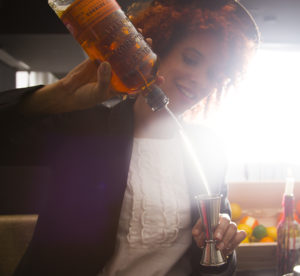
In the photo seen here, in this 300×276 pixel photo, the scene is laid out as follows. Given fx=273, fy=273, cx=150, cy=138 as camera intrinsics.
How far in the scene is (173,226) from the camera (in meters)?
0.86

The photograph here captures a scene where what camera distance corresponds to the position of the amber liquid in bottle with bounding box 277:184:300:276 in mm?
853

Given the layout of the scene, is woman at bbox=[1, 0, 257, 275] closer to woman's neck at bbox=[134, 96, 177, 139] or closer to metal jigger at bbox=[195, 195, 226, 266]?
woman's neck at bbox=[134, 96, 177, 139]

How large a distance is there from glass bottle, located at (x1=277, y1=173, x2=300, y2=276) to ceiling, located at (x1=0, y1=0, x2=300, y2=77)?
143 cm

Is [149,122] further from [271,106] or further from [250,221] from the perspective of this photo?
[271,106]

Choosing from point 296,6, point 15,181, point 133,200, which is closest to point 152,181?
point 133,200

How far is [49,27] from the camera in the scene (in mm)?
1835

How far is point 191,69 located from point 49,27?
4.59ft

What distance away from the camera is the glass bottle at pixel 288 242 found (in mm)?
849

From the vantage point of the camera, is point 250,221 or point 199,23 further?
point 250,221

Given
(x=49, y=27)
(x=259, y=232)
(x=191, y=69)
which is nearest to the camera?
(x=191, y=69)

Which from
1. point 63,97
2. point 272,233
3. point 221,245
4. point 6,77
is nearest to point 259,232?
point 272,233

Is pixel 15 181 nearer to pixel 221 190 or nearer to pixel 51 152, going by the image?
pixel 51 152

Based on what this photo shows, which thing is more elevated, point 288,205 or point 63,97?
point 63,97

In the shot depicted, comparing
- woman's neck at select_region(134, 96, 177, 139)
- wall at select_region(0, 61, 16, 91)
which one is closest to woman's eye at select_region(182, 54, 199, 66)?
woman's neck at select_region(134, 96, 177, 139)
